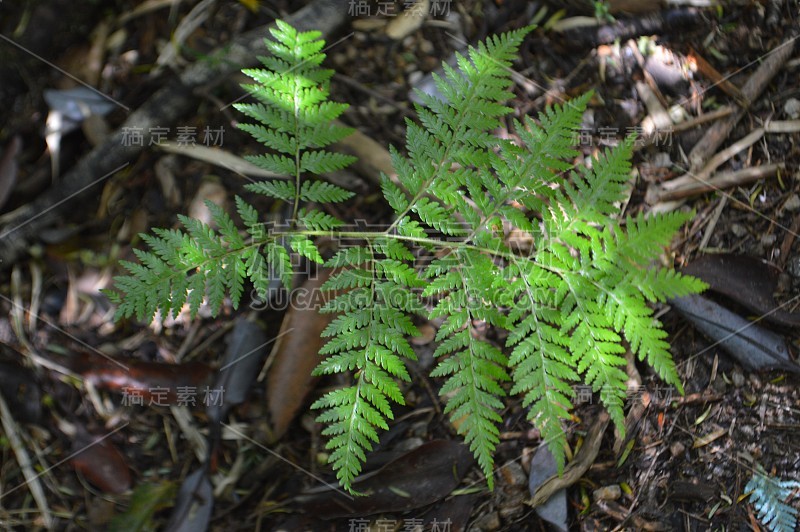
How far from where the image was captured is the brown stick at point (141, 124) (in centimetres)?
348

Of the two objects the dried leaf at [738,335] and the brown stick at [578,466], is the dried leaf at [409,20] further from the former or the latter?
the brown stick at [578,466]

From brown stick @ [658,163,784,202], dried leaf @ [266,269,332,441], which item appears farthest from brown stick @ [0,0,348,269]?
brown stick @ [658,163,784,202]

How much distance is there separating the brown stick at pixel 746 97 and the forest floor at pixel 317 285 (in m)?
0.01

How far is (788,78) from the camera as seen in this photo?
3.00 m

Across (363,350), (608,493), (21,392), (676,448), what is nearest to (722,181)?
(676,448)

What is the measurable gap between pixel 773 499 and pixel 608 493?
0.60m

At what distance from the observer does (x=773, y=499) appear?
241 cm

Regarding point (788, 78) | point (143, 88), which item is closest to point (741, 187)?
point (788, 78)

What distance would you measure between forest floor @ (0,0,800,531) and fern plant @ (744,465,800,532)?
0.04 meters

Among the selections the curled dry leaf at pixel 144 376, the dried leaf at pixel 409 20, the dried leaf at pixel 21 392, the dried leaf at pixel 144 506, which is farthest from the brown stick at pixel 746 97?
the dried leaf at pixel 21 392

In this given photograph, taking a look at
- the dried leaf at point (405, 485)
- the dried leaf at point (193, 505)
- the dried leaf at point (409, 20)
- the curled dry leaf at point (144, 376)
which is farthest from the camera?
the dried leaf at point (409, 20)

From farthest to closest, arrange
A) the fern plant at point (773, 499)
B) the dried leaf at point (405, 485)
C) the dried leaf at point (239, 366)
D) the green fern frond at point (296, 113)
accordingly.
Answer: the dried leaf at point (239, 366)
the dried leaf at point (405, 485)
the green fern frond at point (296, 113)
the fern plant at point (773, 499)

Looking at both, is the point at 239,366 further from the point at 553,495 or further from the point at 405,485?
the point at 553,495

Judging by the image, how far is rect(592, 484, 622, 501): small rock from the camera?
264 cm
